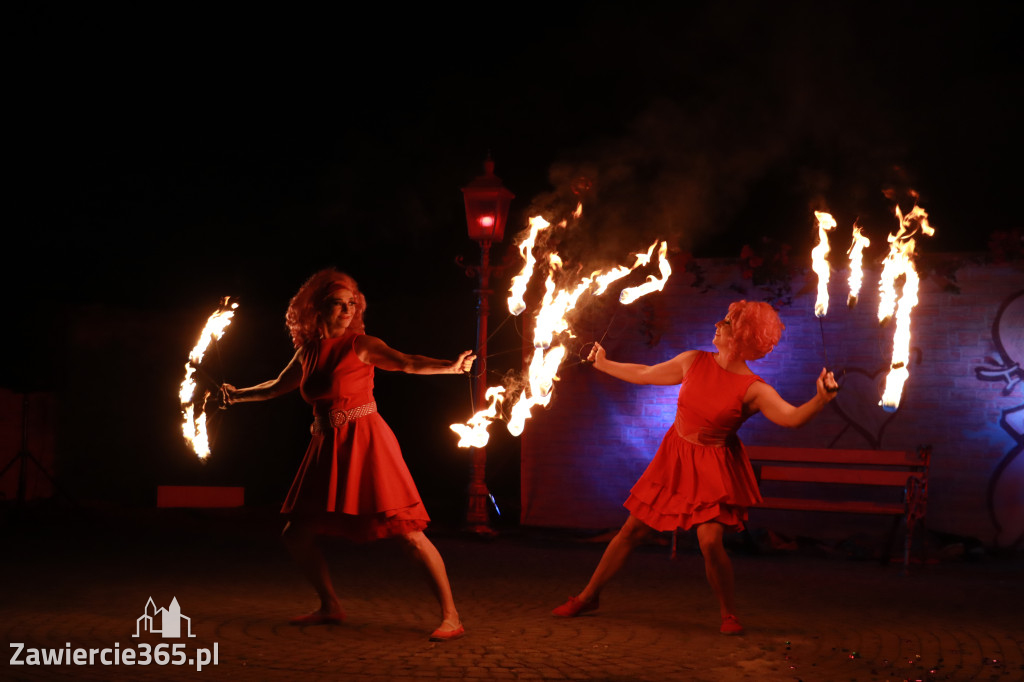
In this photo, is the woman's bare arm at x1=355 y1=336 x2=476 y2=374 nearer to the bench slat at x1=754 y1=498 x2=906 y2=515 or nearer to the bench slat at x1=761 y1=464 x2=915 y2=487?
the bench slat at x1=754 y1=498 x2=906 y2=515

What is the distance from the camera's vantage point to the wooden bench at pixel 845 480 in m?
9.61

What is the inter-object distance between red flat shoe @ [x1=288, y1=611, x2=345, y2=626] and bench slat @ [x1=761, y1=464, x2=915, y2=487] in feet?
17.9

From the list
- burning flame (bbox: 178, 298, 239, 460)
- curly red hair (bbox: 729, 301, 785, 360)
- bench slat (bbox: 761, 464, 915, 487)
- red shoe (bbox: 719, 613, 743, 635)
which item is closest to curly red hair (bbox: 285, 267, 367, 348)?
burning flame (bbox: 178, 298, 239, 460)

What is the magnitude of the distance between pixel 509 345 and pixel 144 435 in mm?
4805

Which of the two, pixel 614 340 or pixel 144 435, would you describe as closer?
pixel 614 340

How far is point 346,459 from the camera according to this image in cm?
596

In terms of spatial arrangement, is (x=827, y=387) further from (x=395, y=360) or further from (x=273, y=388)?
(x=273, y=388)

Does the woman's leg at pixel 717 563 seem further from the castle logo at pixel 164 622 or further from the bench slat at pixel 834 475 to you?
the bench slat at pixel 834 475

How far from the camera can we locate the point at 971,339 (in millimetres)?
10484

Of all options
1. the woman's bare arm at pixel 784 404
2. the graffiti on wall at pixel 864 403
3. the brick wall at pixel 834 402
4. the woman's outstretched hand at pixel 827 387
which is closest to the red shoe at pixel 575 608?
the woman's bare arm at pixel 784 404

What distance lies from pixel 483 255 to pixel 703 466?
5.16m

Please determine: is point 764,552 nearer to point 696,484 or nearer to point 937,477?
point 937,477

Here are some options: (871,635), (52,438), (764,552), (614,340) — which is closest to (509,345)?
(614,340)

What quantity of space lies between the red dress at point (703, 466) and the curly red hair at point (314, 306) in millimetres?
2017
